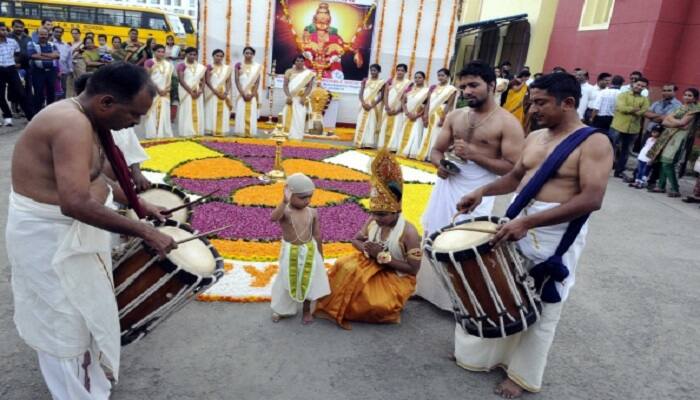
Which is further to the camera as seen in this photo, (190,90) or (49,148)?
(190,90)

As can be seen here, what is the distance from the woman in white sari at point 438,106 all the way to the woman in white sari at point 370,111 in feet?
4.90

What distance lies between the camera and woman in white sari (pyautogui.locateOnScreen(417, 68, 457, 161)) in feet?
35.5

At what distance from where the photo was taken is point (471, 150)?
4.06 metres

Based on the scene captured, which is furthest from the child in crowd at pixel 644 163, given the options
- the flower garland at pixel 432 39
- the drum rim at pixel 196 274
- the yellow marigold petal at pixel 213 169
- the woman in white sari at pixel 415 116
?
the drum rim at pixel 196 274

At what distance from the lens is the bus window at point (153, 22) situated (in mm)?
24969

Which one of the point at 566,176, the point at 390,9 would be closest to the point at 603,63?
the point at 390,9

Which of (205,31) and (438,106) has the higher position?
(205,31)

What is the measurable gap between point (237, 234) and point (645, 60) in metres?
11.4

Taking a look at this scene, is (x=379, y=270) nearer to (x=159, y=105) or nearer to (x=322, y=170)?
(x=322, y=170)

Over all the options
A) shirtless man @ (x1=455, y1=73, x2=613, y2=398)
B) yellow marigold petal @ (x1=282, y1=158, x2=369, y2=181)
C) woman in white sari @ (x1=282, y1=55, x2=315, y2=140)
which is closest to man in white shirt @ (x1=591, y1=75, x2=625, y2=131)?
yellow marigold petal @ (x1=282, y1=158, x2=369, y2=181)

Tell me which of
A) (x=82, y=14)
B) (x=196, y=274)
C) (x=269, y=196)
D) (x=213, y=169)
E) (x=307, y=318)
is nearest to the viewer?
(x=196, y=274)

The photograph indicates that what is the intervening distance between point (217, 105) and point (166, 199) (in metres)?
8.23

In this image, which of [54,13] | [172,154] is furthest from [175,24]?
[172,154]

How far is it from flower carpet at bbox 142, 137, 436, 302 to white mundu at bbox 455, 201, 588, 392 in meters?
1.50
